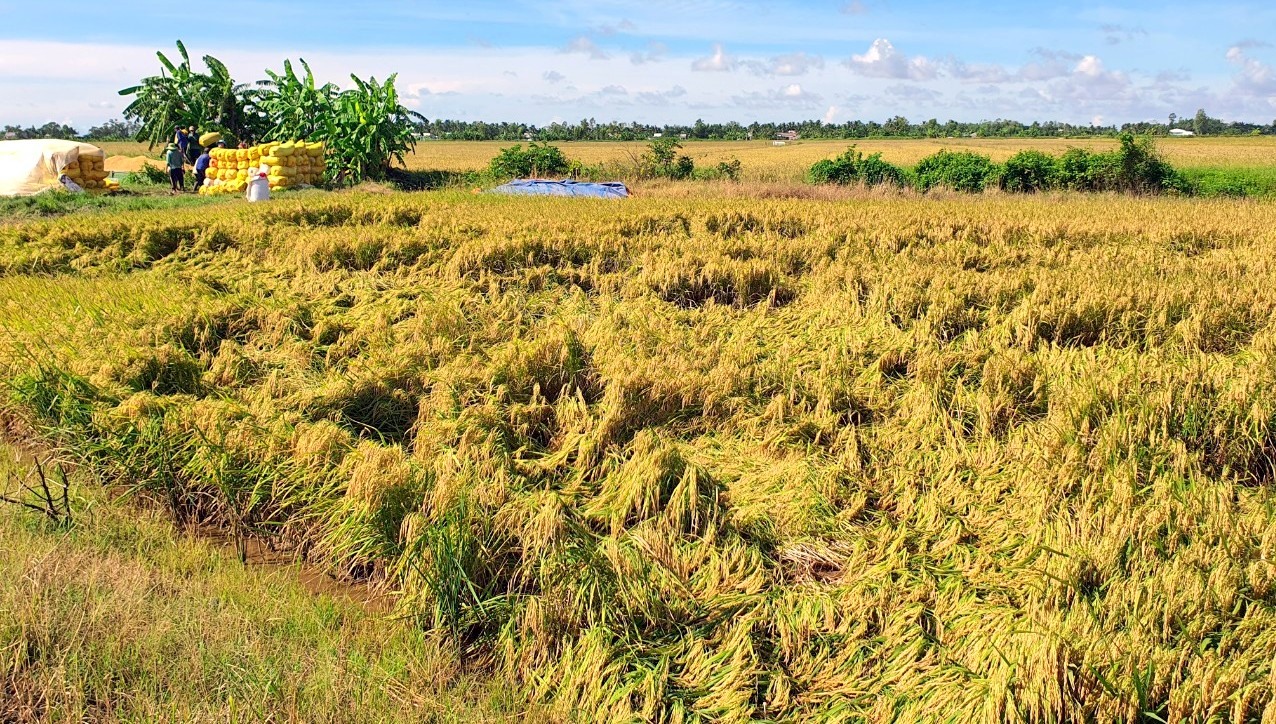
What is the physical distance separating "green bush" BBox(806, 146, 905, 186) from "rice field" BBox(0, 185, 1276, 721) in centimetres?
1180

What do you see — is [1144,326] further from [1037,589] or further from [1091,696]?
[1091,696]

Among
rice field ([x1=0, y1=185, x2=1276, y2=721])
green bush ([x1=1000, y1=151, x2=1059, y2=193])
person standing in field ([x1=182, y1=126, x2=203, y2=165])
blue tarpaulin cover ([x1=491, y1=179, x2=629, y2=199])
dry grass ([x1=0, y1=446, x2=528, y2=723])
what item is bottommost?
dry grass ([x1=0, y1=446, x2=528, y2=723])

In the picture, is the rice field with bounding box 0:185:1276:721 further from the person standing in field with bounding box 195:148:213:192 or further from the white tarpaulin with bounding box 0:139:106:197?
the person standing in field with bounding box 195:148:213:192

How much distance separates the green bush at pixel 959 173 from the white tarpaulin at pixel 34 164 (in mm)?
18230

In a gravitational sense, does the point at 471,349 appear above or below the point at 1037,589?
above

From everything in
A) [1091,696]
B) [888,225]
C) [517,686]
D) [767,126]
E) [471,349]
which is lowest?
[517,686]

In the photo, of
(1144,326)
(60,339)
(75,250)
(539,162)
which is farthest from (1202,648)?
(539,162)

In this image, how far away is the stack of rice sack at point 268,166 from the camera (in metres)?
18.1

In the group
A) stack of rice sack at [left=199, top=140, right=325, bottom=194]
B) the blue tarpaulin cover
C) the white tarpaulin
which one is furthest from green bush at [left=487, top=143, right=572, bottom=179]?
the white tarpaulin

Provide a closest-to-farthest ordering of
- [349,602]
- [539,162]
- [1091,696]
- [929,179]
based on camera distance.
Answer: [1091,696] < [349,602] < [929,179] < [539,162]

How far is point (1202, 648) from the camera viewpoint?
9.16 feet

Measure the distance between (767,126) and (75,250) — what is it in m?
89.5

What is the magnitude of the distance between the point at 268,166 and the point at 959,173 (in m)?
15.4

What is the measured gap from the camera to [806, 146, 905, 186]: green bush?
1988cm
